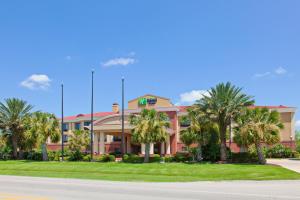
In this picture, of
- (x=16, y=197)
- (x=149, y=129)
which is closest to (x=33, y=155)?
(x=149, y=129)

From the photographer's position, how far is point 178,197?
15.1m

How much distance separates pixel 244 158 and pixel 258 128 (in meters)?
6.01

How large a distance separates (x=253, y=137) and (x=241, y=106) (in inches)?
192

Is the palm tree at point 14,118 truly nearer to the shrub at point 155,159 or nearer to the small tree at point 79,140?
the small tree at point 79,140

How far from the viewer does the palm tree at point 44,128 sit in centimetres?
5294

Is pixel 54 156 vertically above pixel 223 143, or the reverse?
pixel 223 143

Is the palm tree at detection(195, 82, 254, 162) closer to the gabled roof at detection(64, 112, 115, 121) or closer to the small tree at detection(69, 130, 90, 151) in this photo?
the small tree at detection(69, 130, 90, 151)

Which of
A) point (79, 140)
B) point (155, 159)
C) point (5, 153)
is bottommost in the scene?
point (155, 159)

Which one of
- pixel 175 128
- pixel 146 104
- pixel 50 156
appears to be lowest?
pixel 50 156

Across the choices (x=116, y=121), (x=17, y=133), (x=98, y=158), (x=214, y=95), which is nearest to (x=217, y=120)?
(x=214, y=95)

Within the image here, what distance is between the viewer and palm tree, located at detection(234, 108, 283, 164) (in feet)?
126

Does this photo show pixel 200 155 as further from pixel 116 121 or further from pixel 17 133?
pixel 17 133

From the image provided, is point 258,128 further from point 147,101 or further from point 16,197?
point 147,101

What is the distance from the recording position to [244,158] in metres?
42.9
